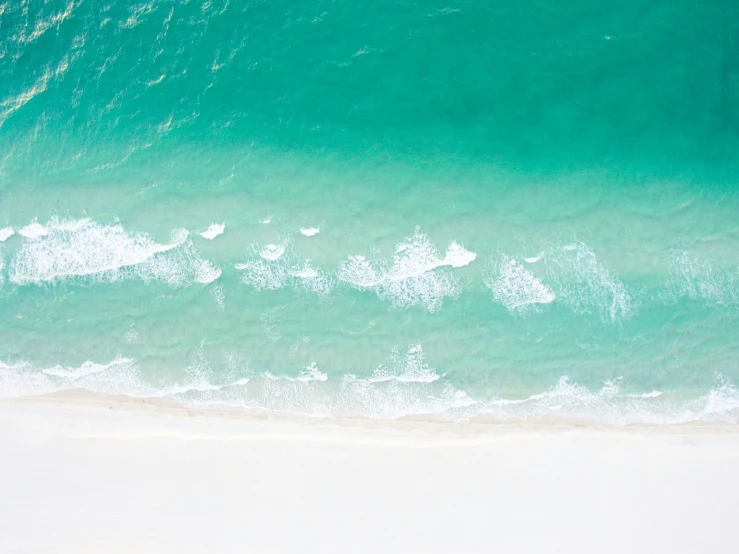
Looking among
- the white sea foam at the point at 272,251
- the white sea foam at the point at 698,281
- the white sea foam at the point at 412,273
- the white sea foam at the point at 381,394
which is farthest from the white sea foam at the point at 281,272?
the white sea foam at the point at 698,281

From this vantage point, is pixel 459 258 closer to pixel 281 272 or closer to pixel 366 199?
pixel 366 199

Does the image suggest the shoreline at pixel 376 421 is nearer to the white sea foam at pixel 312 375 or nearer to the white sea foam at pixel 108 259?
the white sea foam at pixel 312 375

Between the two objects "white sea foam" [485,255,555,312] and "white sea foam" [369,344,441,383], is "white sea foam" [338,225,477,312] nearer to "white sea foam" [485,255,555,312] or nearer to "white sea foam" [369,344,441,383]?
"white sea foam" [485,255,555,312]

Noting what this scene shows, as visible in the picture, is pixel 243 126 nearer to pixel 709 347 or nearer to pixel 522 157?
pixel 522 157

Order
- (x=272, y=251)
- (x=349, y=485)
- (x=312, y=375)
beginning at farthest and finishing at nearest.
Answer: (x=272, y=251)
(x=312, y=375)
(x=349, y=485)

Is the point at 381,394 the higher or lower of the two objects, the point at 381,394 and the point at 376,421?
the higher

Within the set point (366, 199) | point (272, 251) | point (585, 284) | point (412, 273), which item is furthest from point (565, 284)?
point (272, 251)

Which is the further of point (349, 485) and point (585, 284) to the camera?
point (585, 284)

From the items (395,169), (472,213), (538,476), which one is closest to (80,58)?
(395,169)
